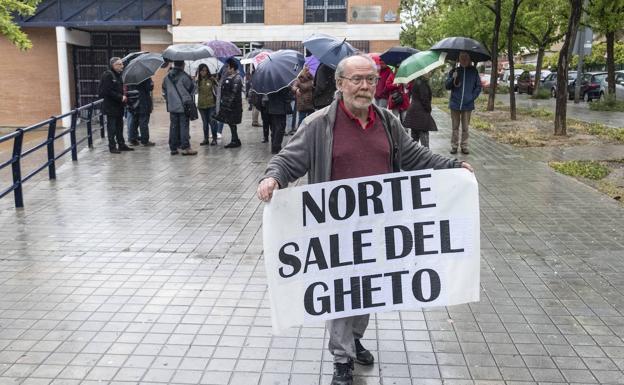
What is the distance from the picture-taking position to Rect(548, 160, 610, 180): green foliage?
10.9 m

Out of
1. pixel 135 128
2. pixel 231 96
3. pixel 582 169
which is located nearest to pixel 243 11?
pixel 135 128

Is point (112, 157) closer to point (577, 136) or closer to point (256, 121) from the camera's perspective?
point (256, 121)

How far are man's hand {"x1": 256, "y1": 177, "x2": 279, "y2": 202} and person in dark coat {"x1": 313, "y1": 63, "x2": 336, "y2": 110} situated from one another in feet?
27.1

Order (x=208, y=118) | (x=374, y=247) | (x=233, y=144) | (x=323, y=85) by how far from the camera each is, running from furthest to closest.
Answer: (x=233, y=144)
(x=208, y=118)
(x=323, y=85)
(x=374, y=247)

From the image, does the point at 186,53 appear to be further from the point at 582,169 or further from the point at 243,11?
the point at 243,11

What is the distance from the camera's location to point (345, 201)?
3930mm

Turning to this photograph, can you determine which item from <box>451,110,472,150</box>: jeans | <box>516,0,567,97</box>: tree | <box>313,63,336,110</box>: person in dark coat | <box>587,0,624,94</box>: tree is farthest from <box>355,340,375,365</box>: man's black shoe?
<box>516,0,567,97</box>: tree

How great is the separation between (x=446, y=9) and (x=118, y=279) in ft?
112

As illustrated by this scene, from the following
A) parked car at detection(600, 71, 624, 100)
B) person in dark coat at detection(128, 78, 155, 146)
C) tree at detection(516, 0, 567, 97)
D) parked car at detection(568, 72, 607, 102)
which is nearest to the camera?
person in dark coat at detection(128, 78, 155, 146)

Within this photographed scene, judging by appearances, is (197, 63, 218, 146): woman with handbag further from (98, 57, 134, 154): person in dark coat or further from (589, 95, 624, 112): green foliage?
(589, 95, 624, 112): green foliage

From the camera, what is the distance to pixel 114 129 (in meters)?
13.6

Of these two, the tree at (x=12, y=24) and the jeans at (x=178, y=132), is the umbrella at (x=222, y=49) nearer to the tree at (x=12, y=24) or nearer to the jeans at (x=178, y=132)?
the jeans at (x=178, y=132)

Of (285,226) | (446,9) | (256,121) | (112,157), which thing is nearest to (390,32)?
(446,9)

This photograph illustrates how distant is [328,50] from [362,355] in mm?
8076
